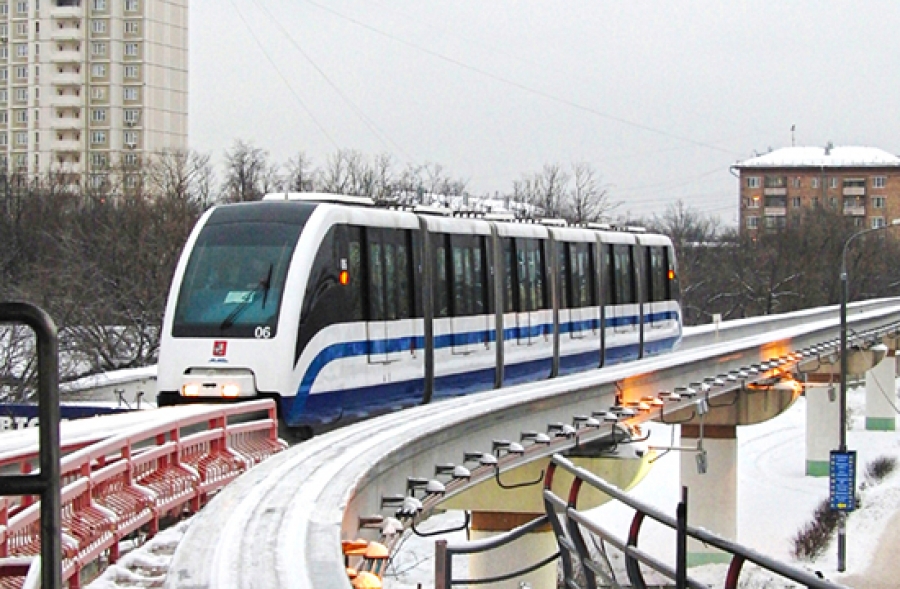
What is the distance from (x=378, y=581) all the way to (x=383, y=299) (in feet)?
38.2

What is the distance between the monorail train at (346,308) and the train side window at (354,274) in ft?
0.08

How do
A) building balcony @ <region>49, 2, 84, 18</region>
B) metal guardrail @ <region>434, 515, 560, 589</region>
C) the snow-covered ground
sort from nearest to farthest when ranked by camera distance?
1. metal guardrail @ <region>434, 515, 560, 589</region>
2. the snow-covered ground
3. building balcony @ <region>49, 2, 84, 18</region>

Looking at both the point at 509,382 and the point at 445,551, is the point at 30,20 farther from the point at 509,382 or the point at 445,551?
the point at 445,551

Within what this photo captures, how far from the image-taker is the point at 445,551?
7379 millimetres

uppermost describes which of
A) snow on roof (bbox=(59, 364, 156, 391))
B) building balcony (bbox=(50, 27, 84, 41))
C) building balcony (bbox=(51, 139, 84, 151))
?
building balcony (bbox=(50, 27, 84, 41))

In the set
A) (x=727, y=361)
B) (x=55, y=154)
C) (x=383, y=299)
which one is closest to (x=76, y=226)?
(x=727, y=361)

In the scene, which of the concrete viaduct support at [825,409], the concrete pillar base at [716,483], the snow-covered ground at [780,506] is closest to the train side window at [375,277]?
the snow-covered ground at [780,506]

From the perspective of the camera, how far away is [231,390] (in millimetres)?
18062

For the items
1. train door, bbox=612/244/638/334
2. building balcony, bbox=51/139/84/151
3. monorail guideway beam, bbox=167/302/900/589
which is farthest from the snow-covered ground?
building balcony, bbox=51/139/84/151

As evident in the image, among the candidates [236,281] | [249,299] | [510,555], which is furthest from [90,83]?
[249,299]

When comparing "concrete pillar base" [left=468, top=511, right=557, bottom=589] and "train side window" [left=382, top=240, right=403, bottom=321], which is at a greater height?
"train side window" [left=382, top=240, right=403, bottom=321]

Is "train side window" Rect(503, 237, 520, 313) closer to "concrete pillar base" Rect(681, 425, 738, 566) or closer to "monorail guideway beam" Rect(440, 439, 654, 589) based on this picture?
"monorail guideway beam" Rect(440, 439, 654, 589)

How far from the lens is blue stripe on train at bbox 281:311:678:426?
59.8 ft

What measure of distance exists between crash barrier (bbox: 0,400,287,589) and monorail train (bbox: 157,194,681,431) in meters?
1.62
